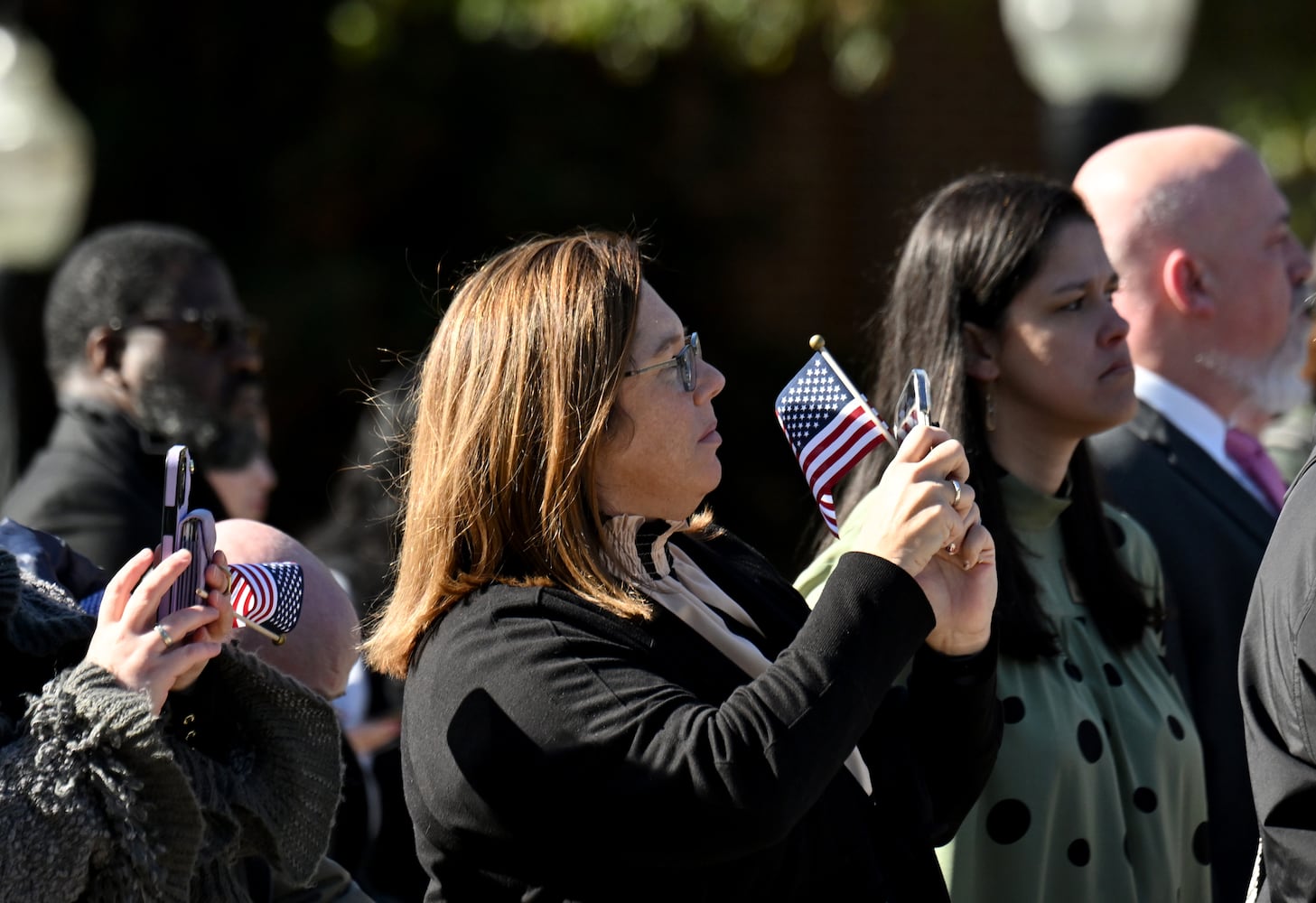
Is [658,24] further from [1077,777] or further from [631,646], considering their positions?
[631,646]

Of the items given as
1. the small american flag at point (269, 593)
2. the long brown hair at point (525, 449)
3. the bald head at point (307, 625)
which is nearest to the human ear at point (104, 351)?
the bald head at point (307, 625)

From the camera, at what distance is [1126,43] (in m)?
7.50

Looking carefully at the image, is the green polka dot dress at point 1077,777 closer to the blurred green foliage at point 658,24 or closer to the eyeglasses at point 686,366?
the eyeglasses at point 686,366

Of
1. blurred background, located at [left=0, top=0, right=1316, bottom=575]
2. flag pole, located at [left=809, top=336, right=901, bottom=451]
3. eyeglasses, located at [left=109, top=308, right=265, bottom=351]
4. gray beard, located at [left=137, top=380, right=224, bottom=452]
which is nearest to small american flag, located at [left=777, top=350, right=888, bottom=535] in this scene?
flag pole, located at [left=809, top=336, right=901, bottom=451]

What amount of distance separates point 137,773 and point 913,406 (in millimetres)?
1231

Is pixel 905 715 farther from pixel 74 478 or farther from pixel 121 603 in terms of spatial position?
pixel 74 478

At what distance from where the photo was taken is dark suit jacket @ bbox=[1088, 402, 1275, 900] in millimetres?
3650

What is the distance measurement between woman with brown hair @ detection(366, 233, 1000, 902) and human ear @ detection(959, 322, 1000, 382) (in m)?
0.88

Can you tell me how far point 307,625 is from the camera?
303cm

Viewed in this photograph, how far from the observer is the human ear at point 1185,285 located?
14.3ft

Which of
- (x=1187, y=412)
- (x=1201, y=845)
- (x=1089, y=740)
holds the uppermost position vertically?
(x=1187, y=412)

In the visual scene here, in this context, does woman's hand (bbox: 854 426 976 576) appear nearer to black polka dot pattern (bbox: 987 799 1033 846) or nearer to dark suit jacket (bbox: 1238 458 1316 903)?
dark suit jacket (bbox: 1238 458 1316 903)

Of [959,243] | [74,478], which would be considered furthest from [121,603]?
[74,478]

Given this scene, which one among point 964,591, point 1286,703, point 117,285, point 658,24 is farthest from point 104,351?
point 658,24
